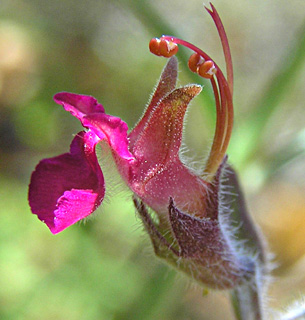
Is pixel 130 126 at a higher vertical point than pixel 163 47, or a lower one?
lower

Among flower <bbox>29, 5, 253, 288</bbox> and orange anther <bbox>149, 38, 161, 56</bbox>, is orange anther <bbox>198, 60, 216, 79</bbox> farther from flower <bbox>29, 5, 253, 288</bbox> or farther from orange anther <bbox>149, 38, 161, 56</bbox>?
orange anther <bbox>149, 38, 161, 56</bbox>

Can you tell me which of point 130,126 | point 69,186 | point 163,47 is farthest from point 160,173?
point 130,126

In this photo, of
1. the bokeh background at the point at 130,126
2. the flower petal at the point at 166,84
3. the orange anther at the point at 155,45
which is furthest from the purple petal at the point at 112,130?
the bokeh background at the point at 130,126

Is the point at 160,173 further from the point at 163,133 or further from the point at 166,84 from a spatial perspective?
the point at 166,84

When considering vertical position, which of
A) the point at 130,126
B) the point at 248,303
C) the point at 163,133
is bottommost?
the point at 130,126

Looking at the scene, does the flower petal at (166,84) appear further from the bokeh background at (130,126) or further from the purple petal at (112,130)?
the bokeh background at (130,126)

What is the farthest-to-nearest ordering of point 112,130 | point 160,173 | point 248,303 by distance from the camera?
1. point 248,303
2. point 160,173
3. point 112,130

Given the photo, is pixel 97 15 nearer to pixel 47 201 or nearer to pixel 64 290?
pixel 64 290

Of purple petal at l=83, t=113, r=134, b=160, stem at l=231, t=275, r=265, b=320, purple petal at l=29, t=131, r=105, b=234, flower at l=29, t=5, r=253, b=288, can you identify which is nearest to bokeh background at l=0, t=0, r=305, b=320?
stem at l=231, t=275, r=265, b=320
